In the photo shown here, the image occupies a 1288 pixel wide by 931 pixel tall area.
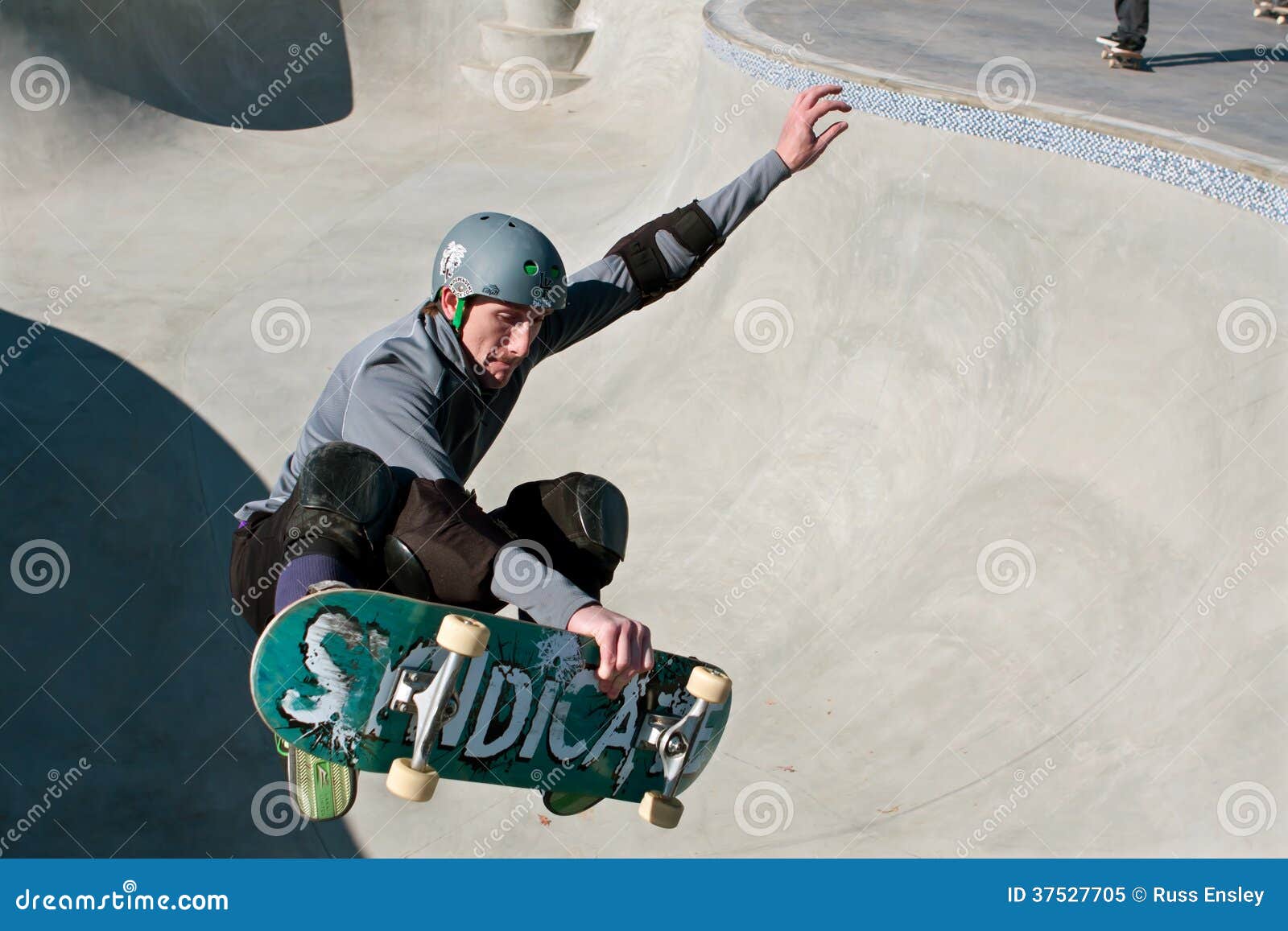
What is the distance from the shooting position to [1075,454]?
21.2 feet

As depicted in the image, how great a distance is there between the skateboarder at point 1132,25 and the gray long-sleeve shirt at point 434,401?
7077mm

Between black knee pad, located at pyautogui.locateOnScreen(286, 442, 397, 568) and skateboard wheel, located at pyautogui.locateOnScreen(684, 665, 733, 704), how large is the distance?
1.02 metres

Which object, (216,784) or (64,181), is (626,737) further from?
(64,181)

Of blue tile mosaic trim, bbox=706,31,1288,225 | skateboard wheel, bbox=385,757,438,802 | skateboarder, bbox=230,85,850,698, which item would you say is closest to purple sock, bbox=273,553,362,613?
skateboarder, bbox=230,85,850,698

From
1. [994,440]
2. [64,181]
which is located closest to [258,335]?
[64,181]

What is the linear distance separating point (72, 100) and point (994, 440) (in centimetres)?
1086

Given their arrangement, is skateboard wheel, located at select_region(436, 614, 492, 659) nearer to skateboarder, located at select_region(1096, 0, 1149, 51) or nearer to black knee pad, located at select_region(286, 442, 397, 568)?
black knee pad, located at select_region(286, 442, 397, 568)

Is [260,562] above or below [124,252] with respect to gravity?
above

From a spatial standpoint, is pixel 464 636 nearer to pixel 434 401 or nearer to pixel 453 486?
pixel 453 486

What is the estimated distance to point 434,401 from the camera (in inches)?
144

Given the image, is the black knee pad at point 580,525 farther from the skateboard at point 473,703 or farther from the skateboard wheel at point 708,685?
the skateboard wheel at point 708,685

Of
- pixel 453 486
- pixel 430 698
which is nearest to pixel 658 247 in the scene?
pixel 453 486

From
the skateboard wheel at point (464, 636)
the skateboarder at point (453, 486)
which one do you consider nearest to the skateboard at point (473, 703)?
the skateboard wheel at point (464, 636)

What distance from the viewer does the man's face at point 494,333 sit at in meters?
3.79
